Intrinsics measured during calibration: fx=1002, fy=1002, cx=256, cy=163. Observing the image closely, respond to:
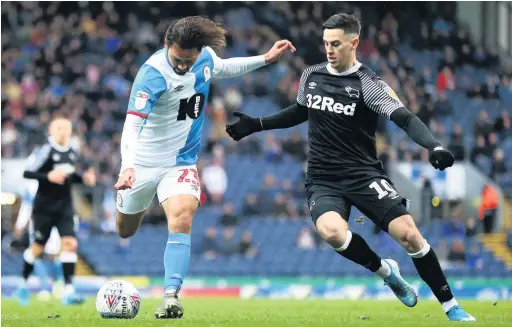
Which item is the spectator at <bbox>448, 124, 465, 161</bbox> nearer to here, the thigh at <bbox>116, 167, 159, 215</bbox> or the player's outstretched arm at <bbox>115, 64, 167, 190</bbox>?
the thigh at <bbox>116, 167, 159, 215</bbox>

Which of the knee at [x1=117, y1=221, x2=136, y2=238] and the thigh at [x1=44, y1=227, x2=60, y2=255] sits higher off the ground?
the knee at [x1=117, y1=221, x2=136, y2=238]

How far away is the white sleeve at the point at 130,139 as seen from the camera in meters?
8.67

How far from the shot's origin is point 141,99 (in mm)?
8891

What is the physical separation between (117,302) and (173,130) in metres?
1.70

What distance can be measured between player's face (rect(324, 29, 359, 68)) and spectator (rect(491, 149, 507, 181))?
1627cm

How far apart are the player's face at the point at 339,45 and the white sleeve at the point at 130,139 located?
71.3 inches

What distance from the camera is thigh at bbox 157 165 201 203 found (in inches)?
367

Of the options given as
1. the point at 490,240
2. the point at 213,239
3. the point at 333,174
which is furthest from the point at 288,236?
the point at 333,174

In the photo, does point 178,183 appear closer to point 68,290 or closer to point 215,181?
point 68,290

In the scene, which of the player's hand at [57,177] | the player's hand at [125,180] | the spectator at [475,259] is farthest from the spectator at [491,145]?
the player's hand at [125,180]

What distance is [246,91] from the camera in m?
27.3

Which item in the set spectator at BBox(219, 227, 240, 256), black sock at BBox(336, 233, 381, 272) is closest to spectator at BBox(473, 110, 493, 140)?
spectator at BBox(219, 227, 240, 256)

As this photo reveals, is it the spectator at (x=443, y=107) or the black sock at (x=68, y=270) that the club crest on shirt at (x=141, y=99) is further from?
the spectator at (x=443, y=107)

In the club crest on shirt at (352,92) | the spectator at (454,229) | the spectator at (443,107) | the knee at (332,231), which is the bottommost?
the spectator at (454,229)
